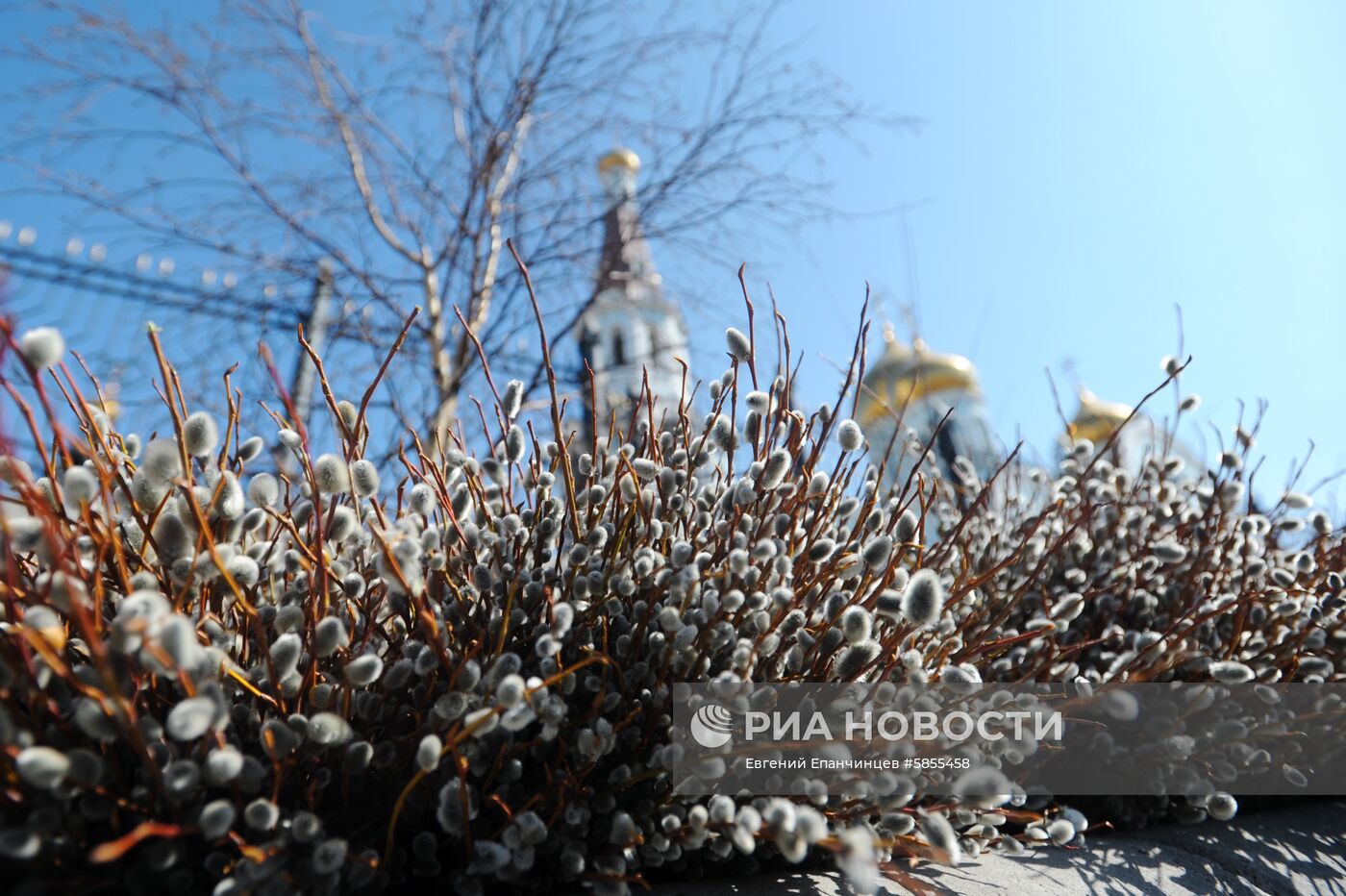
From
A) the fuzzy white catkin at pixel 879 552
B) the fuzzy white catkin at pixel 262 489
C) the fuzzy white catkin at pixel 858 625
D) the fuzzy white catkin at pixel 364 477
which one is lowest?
the fuzzy white catkin at pixel 858 625

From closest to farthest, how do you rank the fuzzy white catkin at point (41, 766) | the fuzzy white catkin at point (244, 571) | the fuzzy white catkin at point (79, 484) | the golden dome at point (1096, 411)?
the fuzzy white catkin at point (41, 766)
the fuzzy white catkin at point (79, 484)
the fuzzy white catkin at point (244, 571)
the golden dome at point (1096, 411)

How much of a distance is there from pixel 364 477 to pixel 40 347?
30 cm

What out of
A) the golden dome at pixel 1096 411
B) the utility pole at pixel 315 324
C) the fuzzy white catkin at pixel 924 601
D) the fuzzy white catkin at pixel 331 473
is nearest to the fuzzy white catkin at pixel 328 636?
the fuzzy white catkin at pixel 331 473

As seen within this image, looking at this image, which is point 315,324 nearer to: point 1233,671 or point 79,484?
point 79,484

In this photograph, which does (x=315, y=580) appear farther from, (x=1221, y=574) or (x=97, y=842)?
(x=1221, y=574)

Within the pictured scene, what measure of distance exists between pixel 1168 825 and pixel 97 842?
1.59m

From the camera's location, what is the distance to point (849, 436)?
1019mm

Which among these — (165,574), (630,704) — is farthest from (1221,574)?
(165,574)

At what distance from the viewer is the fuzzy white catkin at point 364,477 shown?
2.76 ft

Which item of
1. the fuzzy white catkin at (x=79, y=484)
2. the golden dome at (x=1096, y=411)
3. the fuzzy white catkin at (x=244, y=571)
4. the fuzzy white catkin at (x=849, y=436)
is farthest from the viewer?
the golden dome at (x=1096, y=411)

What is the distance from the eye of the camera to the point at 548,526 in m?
1.02

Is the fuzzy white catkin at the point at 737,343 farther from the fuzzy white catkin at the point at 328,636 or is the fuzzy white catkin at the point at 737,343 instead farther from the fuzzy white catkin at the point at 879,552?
the fuzzy white catkin at the point at 328,636

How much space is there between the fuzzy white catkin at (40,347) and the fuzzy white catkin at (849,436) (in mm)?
795

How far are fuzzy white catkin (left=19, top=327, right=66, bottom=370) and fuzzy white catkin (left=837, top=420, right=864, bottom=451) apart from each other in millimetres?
795
